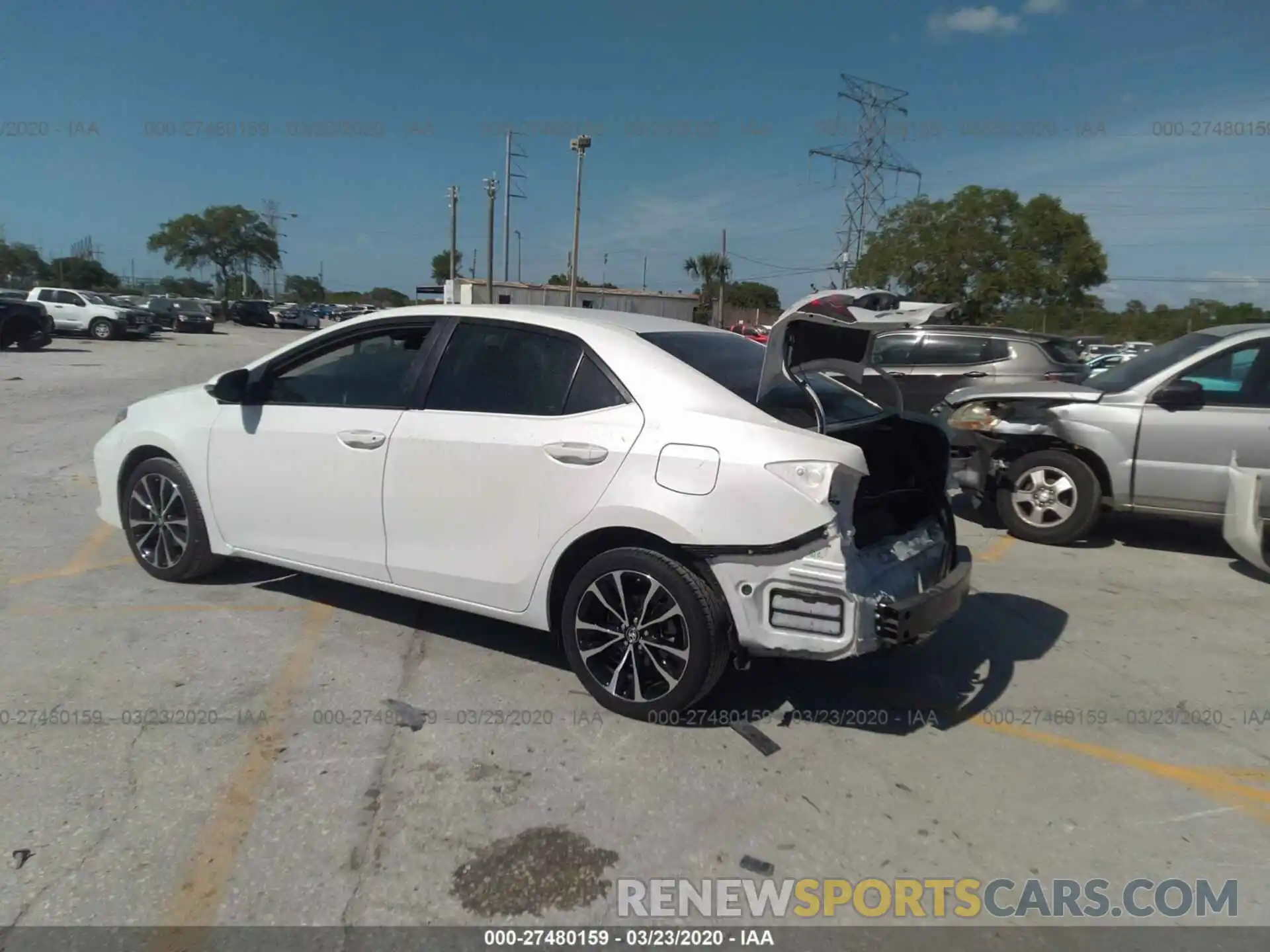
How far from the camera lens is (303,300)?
104m

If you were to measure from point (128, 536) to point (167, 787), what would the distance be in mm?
2650

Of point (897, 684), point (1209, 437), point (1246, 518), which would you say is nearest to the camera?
point (897, 684)

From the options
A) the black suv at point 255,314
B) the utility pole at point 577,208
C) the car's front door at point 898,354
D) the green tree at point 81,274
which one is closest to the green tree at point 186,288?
the green tree at point 81,274

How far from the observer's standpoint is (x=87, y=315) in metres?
32.1

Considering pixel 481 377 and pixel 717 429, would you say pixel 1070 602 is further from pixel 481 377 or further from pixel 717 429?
pixel 481 377

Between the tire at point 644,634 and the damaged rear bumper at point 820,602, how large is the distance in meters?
0.12

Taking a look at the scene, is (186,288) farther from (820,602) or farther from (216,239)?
(820,602)

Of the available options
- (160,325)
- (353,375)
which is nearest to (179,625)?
(353,375)

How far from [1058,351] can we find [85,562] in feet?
31.4

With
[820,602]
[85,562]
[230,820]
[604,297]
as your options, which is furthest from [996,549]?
[604,297]

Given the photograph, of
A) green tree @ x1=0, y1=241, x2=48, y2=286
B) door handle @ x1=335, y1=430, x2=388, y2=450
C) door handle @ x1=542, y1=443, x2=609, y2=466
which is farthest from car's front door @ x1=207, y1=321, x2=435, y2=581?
green tree @ x1=0, y1=241, x2=48, y2=286

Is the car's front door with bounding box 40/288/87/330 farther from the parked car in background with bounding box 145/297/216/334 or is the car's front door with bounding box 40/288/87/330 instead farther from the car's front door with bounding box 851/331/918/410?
the car's front door with bounding box 851/331/918/410

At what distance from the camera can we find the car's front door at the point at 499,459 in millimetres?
3777

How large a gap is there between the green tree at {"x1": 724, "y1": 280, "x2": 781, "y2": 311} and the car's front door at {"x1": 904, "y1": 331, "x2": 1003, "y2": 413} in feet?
217
